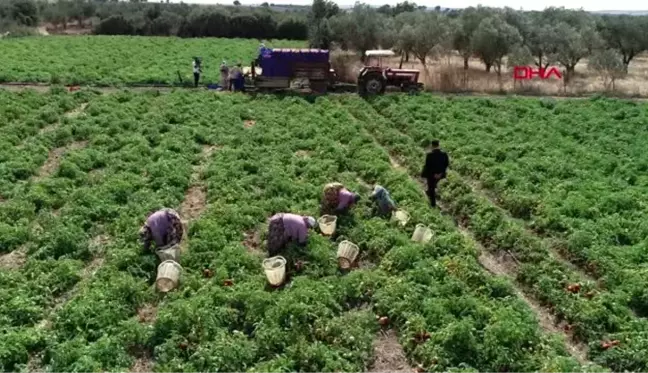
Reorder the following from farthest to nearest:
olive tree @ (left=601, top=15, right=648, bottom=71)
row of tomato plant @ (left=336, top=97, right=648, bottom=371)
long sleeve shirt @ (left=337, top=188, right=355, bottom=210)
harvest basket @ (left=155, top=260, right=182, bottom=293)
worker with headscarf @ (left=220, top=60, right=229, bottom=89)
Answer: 1. olive tree @ (left=601, top=15, right=648, bottom=71)
2. worker with headscarf @ (left=220, top=60, right=229, bottom=89)
3. long sleeve shirt @ (left=337, top=188, right=355, bottom=210)
4. harvest basket @ (left=155, top=260, right=182, bottom=293)
5. row of tomato plant @ (left=336, top=97, right=648, bottom=371)

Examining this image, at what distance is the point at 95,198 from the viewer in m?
15.4

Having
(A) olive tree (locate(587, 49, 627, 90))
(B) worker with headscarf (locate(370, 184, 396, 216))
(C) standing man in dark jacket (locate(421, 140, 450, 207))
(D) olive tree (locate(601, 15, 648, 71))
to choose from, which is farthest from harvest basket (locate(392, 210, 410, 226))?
(D) olive tree (locate(601, 15, 648, 71))

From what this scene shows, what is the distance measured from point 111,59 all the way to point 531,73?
27.5 m

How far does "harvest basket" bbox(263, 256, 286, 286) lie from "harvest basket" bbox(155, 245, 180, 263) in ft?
5.96

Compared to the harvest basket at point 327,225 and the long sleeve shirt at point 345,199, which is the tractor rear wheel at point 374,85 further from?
the harvest basket at point 327,225

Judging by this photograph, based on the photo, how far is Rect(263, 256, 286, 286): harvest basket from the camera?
11.7 m

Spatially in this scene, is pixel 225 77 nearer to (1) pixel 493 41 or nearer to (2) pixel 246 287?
(1) pixel 493 41

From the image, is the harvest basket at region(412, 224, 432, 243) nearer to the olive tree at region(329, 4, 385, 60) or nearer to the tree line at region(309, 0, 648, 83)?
the tree line at region(309, 0, 648, 83)

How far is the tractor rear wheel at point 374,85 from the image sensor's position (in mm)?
31047

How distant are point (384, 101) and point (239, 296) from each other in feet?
60.6

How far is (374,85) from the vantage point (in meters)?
31.1

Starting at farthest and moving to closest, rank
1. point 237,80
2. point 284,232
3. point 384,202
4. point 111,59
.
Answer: point 111,59, point 237,80, point 384,202, point 284,232

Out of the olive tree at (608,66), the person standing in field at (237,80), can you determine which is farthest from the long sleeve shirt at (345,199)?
the olive tree at (608,66)

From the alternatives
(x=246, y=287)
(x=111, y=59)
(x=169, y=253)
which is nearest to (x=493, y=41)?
(x=111, y=59)
